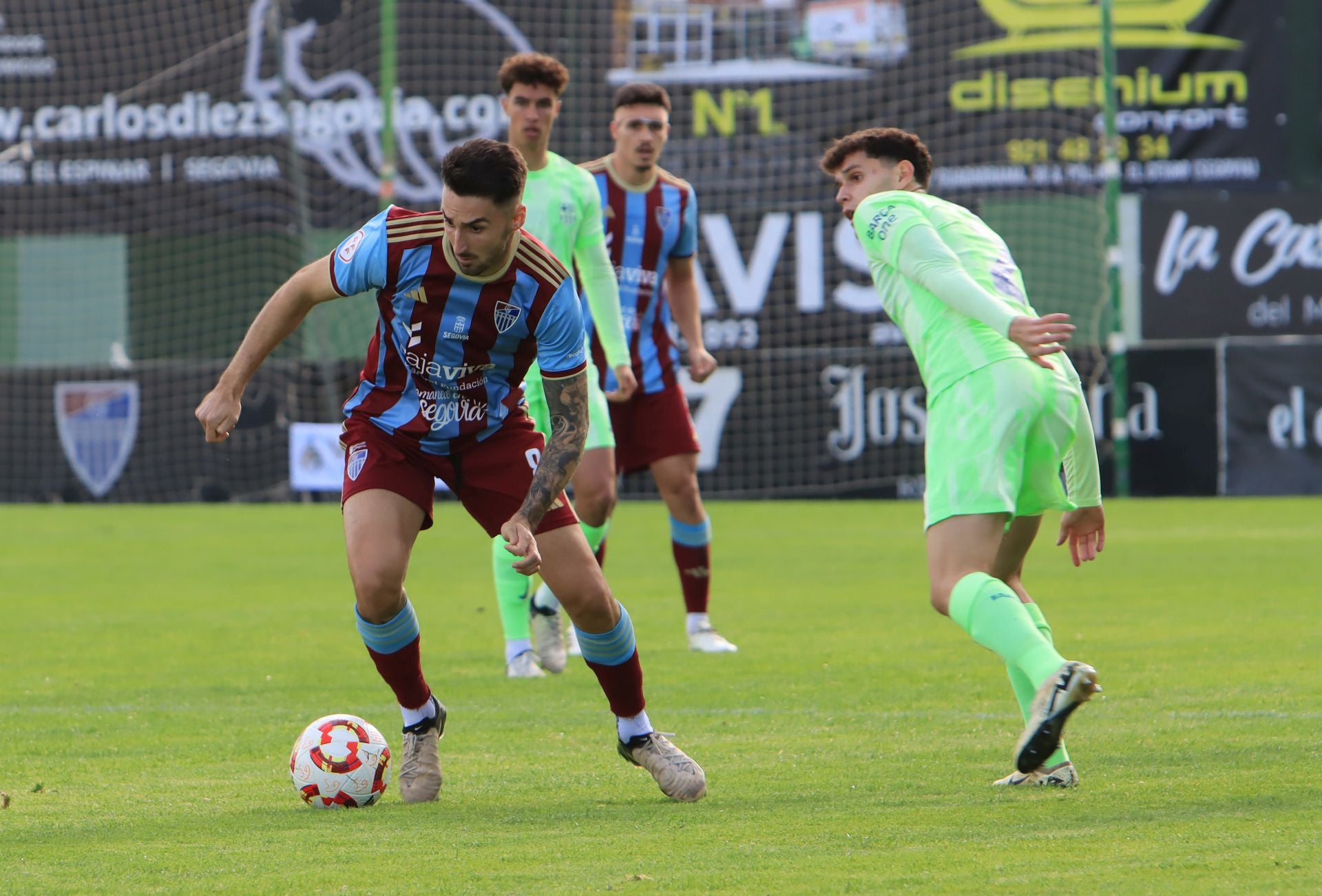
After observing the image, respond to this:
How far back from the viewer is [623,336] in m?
7.88

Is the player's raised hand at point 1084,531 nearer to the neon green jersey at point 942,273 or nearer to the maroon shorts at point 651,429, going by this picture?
the neon green jersey at point 942,273

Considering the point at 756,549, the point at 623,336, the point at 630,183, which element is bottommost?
the point at 756,549

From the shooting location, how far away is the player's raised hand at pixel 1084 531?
5.00 meters

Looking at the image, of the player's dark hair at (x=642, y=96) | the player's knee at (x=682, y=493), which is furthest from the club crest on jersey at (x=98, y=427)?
the player's dark hair at (x=642, y=96)

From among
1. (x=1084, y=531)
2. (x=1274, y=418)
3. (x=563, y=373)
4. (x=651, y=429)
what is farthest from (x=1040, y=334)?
(x=1274, y=418)

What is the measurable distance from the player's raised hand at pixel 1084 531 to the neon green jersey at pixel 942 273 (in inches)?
20.8

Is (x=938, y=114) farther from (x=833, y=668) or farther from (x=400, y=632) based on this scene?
(x=400, y=632)

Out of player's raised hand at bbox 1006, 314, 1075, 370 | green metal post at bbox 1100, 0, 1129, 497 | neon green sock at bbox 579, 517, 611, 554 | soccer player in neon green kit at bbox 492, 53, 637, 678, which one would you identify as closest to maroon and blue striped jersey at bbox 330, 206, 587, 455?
player's raised hand at bbox 1006, 314, 1075, 370

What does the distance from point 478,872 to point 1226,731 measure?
2730mm

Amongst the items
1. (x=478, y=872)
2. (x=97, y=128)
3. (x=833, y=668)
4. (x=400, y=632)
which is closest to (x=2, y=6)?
(x=97, y=128)

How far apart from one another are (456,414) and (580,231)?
2833 mm

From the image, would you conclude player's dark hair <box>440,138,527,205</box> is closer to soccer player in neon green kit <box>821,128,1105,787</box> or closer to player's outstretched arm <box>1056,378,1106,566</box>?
soccer player in neon green kit <box>821,128,1105,787</box>

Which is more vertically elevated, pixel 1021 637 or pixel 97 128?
pixel 97 128

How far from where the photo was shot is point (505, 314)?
4766 mm
